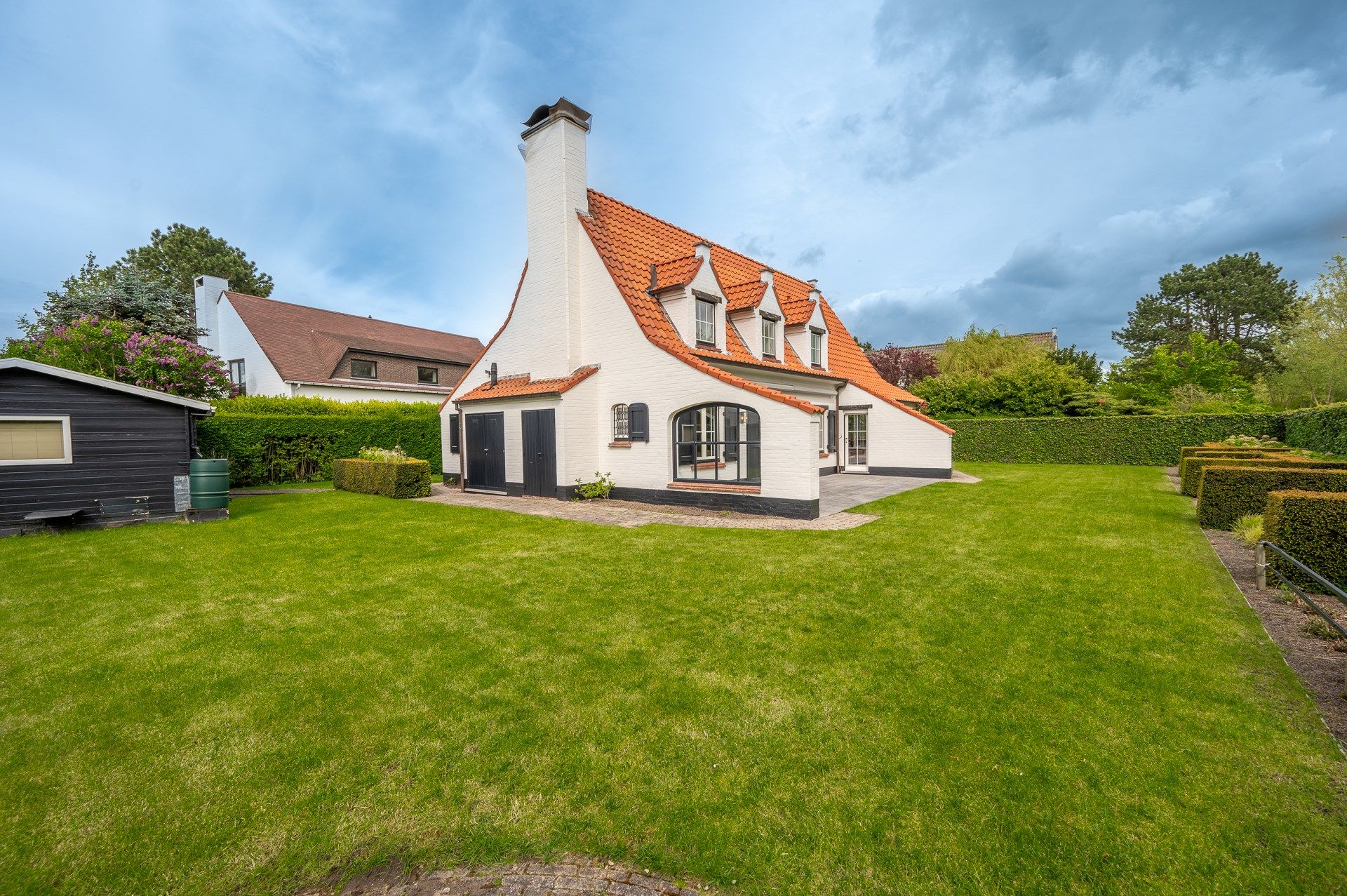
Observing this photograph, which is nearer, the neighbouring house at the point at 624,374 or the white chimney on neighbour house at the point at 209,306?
the neighbouring house at the point at 624,374

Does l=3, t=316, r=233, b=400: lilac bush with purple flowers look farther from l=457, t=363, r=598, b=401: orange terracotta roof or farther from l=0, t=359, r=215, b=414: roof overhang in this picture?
l=457, t=363, r=598, b=401: orange terracotta roof

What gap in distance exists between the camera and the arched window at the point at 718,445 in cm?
1212

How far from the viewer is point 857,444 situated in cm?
1928

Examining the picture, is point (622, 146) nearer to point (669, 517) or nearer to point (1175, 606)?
point (669, 517)

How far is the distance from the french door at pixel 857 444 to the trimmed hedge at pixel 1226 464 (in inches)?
326

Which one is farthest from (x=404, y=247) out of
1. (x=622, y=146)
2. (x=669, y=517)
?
(x=669, y=517)

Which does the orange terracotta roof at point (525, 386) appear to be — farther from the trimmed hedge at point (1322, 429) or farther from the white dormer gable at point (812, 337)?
the trimmed hedge at point (1322, 429)

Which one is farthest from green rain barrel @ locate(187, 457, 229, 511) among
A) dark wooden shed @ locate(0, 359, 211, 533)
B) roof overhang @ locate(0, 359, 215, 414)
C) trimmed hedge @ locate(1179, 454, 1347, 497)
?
trimmed hedge @ locate(1179, 454, 1347, 497)

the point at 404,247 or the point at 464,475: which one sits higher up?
the point at 404,247

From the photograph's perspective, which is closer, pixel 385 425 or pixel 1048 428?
pixel 385 425

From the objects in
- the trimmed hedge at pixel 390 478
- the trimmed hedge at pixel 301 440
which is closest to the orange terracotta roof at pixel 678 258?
the trimmed hedge at pixel 390 478

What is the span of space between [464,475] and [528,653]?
497 inches

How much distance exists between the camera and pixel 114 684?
13.5 feet

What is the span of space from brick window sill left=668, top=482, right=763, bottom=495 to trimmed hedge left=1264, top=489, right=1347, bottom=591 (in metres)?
7.33
